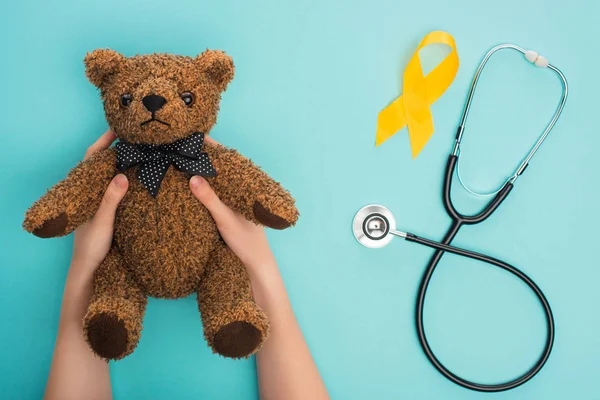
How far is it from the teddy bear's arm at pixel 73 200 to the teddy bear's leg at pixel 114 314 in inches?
4.2

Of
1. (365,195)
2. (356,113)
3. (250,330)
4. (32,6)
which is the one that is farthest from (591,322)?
(32,6)

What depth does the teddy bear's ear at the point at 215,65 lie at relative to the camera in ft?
2.60

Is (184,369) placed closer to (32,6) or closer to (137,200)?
(137,200)

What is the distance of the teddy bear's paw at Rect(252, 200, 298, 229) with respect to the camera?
0.78m

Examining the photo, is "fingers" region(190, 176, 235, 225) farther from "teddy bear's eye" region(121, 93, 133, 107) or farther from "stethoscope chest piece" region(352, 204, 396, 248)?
"stethoscope chest piece" region(352, 204, 396, 248)

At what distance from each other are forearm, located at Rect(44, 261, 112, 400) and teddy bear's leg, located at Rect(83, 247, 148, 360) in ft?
0.35

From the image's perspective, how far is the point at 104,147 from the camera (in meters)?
0.94

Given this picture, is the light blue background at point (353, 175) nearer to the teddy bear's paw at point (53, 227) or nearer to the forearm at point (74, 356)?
the forearm at point (74, 356)

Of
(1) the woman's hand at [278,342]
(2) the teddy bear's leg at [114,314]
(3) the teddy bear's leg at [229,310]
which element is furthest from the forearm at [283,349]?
(2) the teddy bear's leg at [114,314]

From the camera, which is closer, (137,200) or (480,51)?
(137,200)

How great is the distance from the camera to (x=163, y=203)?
0.80 meters

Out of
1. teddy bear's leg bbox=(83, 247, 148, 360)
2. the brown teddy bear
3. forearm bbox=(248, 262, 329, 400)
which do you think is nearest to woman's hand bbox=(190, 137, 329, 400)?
forearm bbox=(248, 262, 329, 400)

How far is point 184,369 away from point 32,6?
84 cm

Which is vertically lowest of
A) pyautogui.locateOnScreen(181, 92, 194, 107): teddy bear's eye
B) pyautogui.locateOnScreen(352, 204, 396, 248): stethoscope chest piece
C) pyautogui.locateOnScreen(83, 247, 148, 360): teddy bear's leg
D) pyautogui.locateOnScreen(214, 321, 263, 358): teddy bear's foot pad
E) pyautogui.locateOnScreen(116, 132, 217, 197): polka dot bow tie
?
pyautogui.locateOnScreen(214, 321, 263, 358): teddy bear's foot pad
